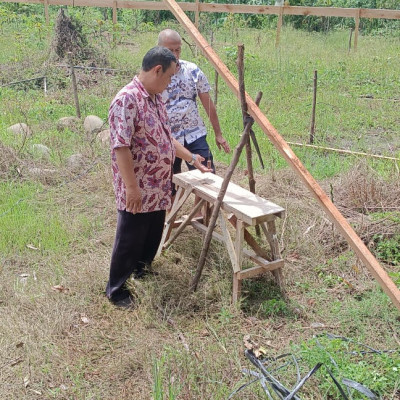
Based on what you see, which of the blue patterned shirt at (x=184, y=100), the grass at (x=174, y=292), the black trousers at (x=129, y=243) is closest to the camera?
the grass at (x=174, y=292)

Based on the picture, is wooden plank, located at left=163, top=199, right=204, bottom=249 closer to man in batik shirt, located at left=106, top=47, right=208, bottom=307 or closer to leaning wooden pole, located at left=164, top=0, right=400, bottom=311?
man in batik shirt, located at left=106, top=47, right=208, bottom=307

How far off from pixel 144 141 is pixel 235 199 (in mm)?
806

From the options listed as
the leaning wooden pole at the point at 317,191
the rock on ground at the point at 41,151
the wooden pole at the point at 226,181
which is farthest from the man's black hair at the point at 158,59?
the rock on ground at the point at 41,151

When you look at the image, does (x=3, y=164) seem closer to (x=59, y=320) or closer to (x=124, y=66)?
(x=59, y=320)

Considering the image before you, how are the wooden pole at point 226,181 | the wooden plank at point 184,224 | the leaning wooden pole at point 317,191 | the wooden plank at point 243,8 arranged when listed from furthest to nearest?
the wooden plank at point 243,8 → the wooden plank at point 184,224 → the wooden pole at point 226,181 → the leaning wooden pole at point 317,191

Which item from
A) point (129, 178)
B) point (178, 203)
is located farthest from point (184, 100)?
point (129, 178)

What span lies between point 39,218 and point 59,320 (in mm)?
1774

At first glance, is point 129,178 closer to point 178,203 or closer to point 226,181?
point 226,181

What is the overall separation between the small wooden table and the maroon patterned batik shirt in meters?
0.41

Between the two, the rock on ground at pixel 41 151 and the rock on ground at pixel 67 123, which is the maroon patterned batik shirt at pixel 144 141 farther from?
the rock on ground at pixel 67 123

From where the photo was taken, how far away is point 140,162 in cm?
354

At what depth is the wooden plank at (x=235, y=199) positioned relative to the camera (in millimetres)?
3574

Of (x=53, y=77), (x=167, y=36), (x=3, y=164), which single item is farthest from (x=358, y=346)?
(x=53, y=77)

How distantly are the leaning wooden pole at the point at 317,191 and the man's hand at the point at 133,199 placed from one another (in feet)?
3.05
